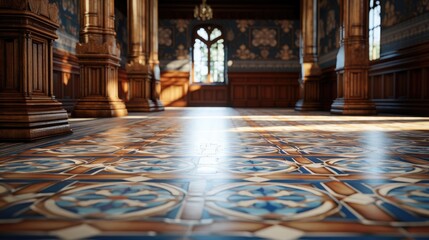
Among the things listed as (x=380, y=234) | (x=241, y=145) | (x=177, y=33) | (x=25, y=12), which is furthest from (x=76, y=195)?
(x=177, y=33)

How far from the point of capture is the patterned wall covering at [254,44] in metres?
17.8

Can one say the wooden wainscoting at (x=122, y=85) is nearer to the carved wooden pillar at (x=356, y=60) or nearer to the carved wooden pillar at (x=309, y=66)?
the carved wooden pillar at (x=309, y=66)

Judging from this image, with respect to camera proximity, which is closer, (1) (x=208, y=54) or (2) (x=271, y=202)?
(2) (x=271, y=202)

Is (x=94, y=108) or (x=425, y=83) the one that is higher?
(x=425, y=83)

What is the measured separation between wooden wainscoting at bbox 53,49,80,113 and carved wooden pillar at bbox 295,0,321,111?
5.97m

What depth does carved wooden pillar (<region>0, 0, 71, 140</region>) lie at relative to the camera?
10.3ft

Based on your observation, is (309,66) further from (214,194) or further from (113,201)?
(113,201)

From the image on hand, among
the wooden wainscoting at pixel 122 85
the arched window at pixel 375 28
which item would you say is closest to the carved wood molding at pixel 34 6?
the arched window at pixel 375 28

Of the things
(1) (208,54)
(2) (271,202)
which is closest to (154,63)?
(1) (208,54)

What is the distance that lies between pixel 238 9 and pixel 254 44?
1.64 meters

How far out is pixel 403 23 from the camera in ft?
30.8

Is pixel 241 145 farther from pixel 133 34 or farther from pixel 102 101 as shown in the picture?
pixel 133 34

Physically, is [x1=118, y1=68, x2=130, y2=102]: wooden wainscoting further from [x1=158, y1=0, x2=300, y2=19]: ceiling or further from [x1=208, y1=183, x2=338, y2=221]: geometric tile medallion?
[x1=208, y1=183, x2=338, y2=221]: geometric tile medallion

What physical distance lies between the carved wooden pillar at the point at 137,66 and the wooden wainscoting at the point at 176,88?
20.1ft
